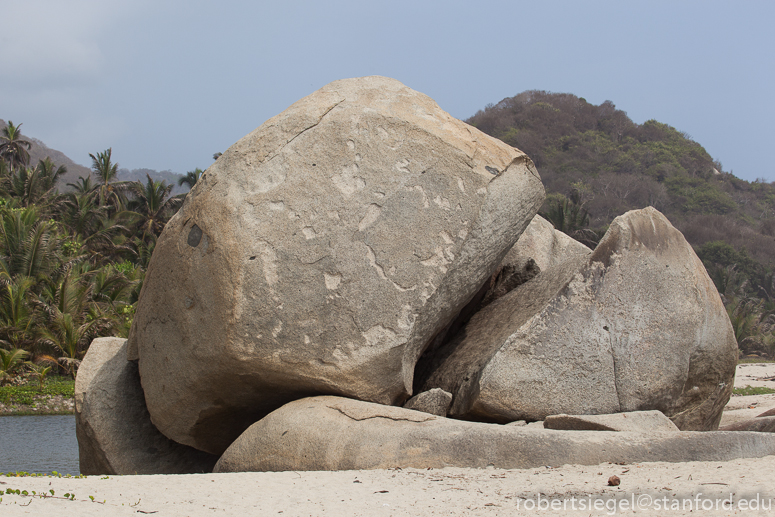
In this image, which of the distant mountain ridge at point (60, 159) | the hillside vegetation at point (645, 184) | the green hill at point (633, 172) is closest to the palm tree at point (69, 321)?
the hillside vegetation at point (645, 184)

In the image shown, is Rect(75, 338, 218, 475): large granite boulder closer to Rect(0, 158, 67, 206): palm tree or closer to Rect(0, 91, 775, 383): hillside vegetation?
Rect(0, 91, 775, 383): hillside vegetation

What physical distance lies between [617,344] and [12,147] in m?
43.0

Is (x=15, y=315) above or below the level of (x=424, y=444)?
above

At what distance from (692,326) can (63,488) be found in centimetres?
452

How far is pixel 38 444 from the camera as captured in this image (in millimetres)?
9820

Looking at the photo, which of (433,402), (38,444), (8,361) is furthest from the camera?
(8,361)

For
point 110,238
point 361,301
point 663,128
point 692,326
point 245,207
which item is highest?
point 663,128

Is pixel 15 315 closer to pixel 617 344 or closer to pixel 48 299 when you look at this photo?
pixel 48 299

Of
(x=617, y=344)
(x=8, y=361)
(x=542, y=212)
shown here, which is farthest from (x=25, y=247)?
(x=542, y=212)

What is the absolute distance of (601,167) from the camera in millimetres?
50188

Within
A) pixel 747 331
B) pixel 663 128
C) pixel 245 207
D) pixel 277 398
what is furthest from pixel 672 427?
pixel 663 128

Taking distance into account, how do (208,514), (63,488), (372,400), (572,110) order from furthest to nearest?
(572,110) → (372,400) → (63,488) → (208,514)

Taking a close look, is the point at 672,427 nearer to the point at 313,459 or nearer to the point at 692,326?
the point at 692,326

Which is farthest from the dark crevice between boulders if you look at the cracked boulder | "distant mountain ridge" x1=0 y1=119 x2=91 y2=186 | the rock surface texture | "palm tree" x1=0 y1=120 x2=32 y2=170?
"distant mountain ridge" x1=0 y1=119 x2=91 y2=186
